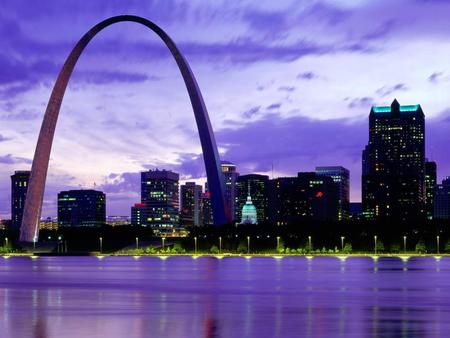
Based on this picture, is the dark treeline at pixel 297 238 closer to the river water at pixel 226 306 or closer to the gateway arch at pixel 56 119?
the gateway arch at pixel 56 119

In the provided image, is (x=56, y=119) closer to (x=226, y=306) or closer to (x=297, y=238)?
(x=297, y=238)

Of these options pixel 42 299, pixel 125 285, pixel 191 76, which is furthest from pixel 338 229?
pixel 42 299

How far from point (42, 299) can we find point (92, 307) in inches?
237

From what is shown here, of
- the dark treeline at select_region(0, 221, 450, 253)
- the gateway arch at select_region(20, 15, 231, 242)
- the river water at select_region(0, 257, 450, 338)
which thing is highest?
the gateway arch at select_region(20, 15, 231, 242)

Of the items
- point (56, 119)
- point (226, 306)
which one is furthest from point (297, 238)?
point (226, 306)

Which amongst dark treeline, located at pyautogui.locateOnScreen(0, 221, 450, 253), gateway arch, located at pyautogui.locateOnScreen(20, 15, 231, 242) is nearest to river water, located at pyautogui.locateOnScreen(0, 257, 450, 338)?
gateway arch, located at pyautogui.locateOnScreen(20, 15, 231, 242)

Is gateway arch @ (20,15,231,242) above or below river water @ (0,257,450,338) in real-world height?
above

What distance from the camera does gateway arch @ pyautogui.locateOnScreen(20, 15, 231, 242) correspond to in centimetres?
10944

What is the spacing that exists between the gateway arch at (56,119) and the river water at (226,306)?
46.8 meters

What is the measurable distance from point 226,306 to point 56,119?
8036cm

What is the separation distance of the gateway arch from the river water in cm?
4679

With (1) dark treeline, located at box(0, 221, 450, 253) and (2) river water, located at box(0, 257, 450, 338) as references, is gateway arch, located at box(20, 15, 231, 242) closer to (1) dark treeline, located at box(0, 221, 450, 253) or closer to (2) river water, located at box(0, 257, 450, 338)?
(1) dark treeline, located at box(0, 221, 450, 253)

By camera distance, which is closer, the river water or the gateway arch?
the river water

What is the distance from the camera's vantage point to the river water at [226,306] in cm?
3219
